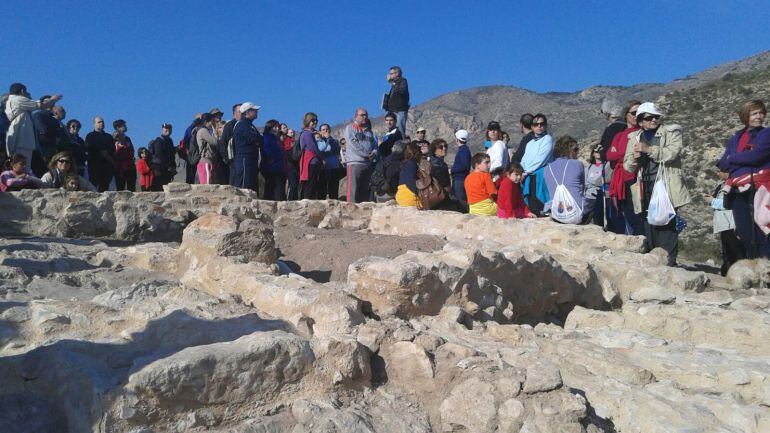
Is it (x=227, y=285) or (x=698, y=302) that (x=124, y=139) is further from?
(x=698, y=302)

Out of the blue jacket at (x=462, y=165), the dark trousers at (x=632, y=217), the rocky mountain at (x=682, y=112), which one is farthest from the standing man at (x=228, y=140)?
the rocky mountain at (x=682, y=112)

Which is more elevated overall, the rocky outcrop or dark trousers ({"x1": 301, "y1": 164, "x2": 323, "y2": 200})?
dark trousers ({"x1": 301, "y1": 164, "x2": 323, "y2": 200})

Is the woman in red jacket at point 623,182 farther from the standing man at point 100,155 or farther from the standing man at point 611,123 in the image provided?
the standing man at point 100,155

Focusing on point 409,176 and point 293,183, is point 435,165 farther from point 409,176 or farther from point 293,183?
point 293,183

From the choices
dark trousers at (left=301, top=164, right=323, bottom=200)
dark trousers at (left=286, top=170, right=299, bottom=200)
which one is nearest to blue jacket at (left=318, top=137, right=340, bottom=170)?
dark trousers at (left=301, top=164, right=323, bottom=200)

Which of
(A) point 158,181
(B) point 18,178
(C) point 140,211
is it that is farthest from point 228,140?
(B) point 18,178

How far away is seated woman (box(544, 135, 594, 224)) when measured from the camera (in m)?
7.32

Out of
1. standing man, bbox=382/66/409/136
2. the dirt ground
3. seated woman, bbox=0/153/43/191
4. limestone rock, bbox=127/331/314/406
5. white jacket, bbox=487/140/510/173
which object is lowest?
limestone rock, bbox=127/331/314/406

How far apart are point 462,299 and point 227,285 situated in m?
1.53

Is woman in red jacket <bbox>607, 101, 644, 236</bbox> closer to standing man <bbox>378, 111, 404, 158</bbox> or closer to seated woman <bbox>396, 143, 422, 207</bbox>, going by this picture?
seated woman <bbox>396, 143, 422, 207</bbox>

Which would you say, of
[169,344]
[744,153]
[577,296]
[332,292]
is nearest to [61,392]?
[169,344]

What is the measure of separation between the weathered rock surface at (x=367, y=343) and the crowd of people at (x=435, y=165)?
134cm

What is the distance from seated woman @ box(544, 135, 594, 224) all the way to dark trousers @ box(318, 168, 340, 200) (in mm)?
4313

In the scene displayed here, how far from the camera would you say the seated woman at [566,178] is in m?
7.32
